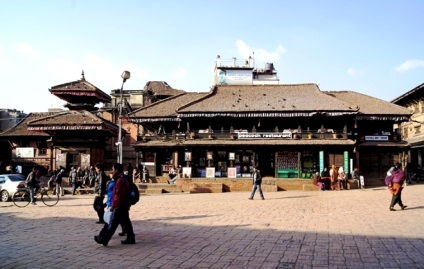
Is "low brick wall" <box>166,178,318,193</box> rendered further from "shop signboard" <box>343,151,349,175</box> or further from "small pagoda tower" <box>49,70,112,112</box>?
"small pagoda tower" <box>49,70,112,112</box>

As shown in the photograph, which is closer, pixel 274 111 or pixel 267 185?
pixel 267 185

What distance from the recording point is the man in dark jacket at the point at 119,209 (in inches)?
325

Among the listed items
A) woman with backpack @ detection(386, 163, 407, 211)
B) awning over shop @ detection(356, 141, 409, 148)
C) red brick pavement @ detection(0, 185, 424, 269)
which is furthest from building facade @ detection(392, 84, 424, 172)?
red brick pavement @ detection(0, 185, 424, 269)

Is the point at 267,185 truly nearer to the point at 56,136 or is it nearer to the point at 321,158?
the point at 321,158

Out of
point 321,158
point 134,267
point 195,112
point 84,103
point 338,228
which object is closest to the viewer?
point 134,267

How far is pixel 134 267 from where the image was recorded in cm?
662

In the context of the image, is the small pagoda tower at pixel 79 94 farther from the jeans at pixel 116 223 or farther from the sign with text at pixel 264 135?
the jeans at pixel 116 223

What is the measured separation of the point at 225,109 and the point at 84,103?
15.4 meters

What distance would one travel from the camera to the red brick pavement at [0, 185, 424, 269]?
7.00m

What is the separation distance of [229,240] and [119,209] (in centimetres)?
270

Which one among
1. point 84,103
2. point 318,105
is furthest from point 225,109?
point 84,103

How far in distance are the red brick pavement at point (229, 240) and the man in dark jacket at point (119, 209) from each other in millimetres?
231

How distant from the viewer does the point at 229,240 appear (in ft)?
29.3

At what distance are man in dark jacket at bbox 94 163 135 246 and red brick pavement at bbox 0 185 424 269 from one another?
0.76 feet
